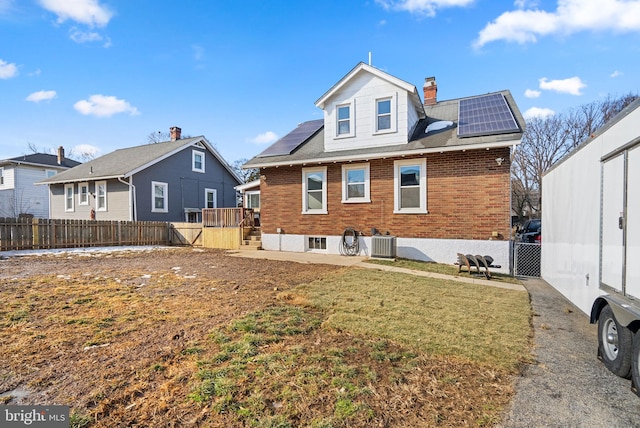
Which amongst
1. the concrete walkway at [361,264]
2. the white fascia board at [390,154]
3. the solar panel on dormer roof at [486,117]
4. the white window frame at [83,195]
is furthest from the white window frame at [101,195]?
the solar panel on dormer roof at [486,117]

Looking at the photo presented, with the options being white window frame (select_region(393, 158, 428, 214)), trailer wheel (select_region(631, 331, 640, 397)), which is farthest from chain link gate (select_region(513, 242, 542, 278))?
trailer wheel (select_region(631, 331, 640, 397))

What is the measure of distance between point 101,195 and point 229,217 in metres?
10.3

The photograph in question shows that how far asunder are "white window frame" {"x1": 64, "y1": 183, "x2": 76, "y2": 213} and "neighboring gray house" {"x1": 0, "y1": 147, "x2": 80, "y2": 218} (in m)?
7.88

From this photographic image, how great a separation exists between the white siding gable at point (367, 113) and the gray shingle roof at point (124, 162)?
12.6 m

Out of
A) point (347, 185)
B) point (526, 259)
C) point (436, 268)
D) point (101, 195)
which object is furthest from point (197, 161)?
point (526, 259)

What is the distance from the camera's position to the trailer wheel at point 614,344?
294cm

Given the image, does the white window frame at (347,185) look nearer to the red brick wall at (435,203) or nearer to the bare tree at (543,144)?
the red brick wall at (435,203)

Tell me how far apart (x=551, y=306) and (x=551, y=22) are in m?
10.1

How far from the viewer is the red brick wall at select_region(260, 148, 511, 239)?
9.45 metres

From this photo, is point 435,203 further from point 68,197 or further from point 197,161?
point 68,197

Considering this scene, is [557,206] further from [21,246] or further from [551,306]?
[21,246]

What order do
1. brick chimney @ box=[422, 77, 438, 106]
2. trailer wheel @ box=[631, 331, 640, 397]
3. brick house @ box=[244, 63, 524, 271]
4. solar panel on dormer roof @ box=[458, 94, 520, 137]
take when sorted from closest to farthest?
1. trailer wheel @ box=[631, 331, 640, 397]
2. solar panel on dormer roof @ box=[458, 94, 520, 137]
3. brick house @ box=[244, 63, 524, 271]
4. brick chimney @ box=[422, 77, 438, 106]

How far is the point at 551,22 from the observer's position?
10.4m

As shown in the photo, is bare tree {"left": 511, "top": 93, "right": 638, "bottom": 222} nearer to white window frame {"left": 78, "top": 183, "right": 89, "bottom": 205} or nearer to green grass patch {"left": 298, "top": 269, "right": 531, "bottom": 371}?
green grass patch {"left": 298, "top": 269, "right": 531, "bottom": 371}
